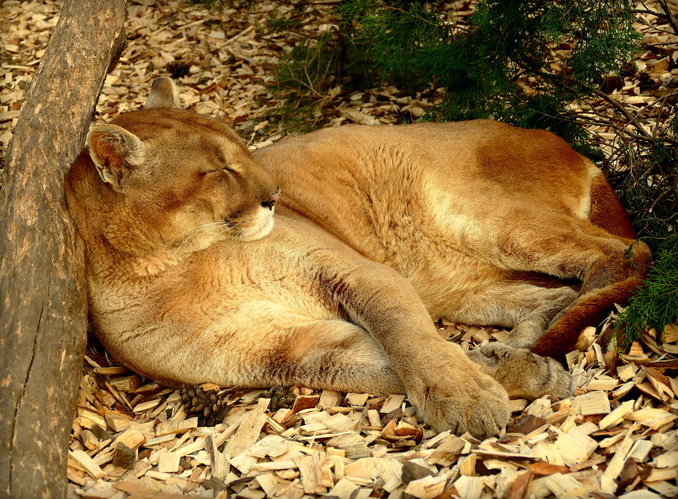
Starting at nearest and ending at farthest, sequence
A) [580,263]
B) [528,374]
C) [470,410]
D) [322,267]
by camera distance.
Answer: [470,410]
[528,374]
[322,267]
[580,263]

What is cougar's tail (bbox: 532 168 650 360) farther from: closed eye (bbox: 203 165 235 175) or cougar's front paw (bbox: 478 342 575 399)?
closed eye (bbox: 203 165 235 175)

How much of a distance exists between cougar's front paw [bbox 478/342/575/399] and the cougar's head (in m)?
1.32

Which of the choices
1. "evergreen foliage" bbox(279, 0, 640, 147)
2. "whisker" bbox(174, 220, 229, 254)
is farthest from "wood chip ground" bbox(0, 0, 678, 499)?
"evergreen foliage" bbox(279, 0, 640, 147)

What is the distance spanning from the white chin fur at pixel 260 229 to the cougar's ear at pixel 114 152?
23.6 inches

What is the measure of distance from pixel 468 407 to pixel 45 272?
1.93 m

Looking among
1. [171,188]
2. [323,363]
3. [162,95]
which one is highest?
[162,95]

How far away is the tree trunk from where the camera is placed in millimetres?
2545

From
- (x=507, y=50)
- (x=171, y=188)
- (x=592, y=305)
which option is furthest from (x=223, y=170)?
(x=507, y=50)

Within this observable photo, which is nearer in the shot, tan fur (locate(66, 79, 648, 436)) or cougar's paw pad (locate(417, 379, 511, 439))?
cougar's paw pad (locate(417, 379, 511, 439))

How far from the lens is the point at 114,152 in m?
3.17

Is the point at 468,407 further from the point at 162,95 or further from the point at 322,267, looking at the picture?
the point at 162,95

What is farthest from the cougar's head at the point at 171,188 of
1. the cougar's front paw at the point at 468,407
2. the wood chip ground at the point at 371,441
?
the cougar's front paw at the point at 468,407

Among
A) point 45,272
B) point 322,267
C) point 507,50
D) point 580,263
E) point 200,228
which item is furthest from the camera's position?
point 507,50

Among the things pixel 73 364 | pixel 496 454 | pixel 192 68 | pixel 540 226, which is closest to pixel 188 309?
pixel 73 364
